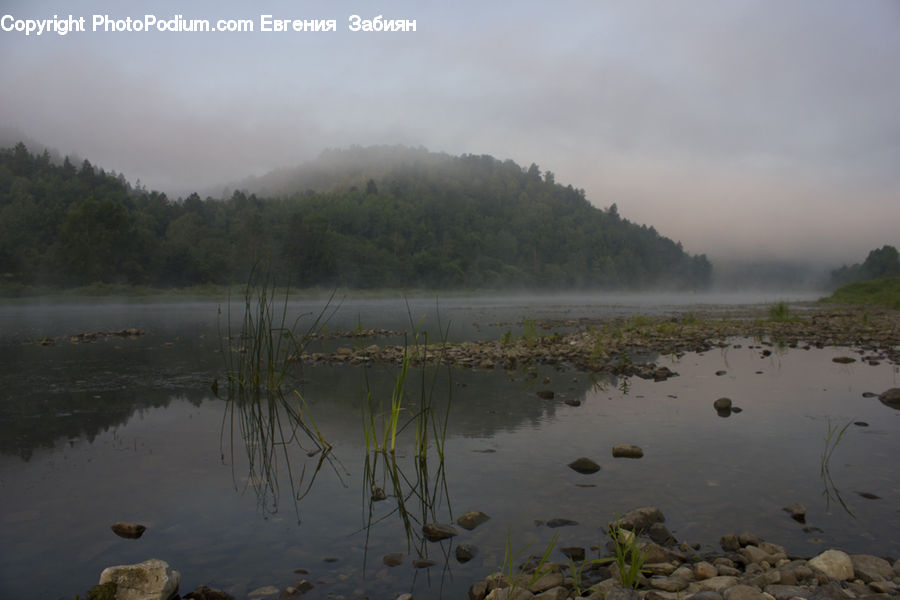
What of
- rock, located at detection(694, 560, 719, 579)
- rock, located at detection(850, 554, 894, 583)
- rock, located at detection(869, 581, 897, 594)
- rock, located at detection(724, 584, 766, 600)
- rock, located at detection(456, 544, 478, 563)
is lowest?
rock, located at detection(456, 544, 478, 563)

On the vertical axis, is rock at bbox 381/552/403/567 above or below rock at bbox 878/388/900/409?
below

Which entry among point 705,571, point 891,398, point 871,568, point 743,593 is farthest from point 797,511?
point 891,398

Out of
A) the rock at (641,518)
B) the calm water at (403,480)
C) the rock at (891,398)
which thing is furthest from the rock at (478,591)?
the rock at (891,398)

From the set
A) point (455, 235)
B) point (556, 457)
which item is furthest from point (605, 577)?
point (455, 235)

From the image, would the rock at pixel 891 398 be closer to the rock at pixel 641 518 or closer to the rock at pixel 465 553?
the rock at pixel 641 518

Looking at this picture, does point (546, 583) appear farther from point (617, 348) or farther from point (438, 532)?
point (617, 348)

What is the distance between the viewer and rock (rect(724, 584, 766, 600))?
2.48 meters

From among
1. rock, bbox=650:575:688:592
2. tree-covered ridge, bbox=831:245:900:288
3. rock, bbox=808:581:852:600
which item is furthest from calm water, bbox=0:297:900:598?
tree-covered ridge, bbox=831:245:900:288

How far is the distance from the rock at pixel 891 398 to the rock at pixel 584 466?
201 inches

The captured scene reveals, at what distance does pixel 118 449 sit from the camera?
548cm

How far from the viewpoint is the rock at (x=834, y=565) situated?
274cm

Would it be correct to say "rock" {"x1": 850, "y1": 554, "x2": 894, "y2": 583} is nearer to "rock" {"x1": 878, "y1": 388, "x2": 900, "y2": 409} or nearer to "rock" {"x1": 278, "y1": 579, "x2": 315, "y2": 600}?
"rock" {"x1": 278, "y1": 579, "x2": 315, "y2": 600}

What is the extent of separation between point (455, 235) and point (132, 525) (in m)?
124

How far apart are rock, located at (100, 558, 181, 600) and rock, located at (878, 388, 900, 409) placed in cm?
844
